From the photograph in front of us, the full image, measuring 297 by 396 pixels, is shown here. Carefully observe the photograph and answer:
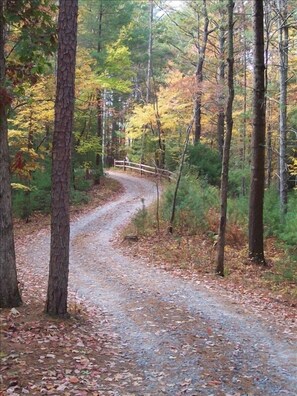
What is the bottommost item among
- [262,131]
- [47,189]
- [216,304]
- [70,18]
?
[216,304]

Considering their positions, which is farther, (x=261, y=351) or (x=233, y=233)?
(x=233, y=233)

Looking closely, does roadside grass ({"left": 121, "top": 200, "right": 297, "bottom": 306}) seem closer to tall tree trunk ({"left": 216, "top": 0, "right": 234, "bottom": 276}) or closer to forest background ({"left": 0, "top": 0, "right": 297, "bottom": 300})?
forest background ({"left": 0, "top": 0, "right": 297, "bottom": 300})

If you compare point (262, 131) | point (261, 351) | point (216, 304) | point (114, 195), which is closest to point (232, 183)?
point (114, 195)

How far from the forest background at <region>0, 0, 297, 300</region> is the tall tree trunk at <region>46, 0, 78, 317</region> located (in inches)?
30.6

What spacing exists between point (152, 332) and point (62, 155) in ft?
11.2

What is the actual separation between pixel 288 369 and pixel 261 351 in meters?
0.67

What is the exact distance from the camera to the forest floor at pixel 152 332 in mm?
5324

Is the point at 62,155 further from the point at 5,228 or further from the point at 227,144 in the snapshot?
the point at 227,144

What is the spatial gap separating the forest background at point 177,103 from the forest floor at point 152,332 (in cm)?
239

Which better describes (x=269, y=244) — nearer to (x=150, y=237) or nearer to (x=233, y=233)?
(x=233, y=233)

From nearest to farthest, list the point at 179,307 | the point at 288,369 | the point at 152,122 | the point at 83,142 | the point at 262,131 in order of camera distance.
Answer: the point at 288,369
the point at 179,307
the point at 262,131
the point at 83,142
the point at 152,122

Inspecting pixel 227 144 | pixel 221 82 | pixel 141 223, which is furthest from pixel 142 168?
pixel 227 144

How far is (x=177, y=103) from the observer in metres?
23.2

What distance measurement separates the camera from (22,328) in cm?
657
